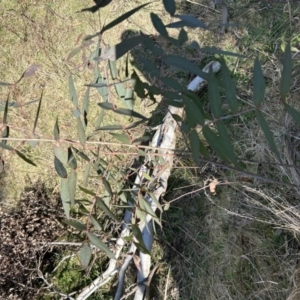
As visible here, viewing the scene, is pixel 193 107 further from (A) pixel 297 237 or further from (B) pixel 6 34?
(B) pixel 6 34

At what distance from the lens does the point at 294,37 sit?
2.73 meters

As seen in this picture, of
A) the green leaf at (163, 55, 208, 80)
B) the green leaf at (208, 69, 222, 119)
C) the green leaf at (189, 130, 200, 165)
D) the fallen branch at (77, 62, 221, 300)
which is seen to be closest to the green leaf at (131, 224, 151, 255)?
the green leaf at (189, 130, 200, 165)

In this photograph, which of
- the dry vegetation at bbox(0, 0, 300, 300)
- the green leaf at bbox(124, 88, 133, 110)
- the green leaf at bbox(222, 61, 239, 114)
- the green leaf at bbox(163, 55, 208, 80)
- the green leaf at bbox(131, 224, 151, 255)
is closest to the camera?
the green leaf at bbox(163, 55, 208, 80)

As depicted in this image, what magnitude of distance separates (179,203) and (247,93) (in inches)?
34.0

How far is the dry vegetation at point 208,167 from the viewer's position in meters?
2.52

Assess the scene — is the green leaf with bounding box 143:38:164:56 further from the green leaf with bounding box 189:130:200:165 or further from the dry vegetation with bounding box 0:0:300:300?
the dry vegetation with bounding box 0:0:300:300

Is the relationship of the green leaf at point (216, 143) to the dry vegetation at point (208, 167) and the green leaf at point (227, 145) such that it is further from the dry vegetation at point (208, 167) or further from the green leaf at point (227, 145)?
the dry vegetation at point (208, 167)

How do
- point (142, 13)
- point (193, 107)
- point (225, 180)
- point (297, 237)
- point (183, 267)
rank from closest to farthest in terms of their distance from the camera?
1. point (193, 107)
2. point (297, 237)
3. point (225, 180)
4. point (183, 267)
5. point (142, 13)

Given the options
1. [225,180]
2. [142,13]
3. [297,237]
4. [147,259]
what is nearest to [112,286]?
[147,259]

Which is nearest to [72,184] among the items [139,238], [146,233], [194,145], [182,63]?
[139,238]

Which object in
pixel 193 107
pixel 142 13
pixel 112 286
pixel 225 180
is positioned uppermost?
pixel 193 107

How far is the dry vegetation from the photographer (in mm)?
2523

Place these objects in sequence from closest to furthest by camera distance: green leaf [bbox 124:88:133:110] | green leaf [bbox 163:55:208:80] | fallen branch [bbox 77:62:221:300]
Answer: green leaf [bbox 163:55:208:80]
green leaf [bbox 124:88:133:110]
fallen branch [bbox 77:62:221:300]

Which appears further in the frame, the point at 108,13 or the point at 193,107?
the point at 108,13
